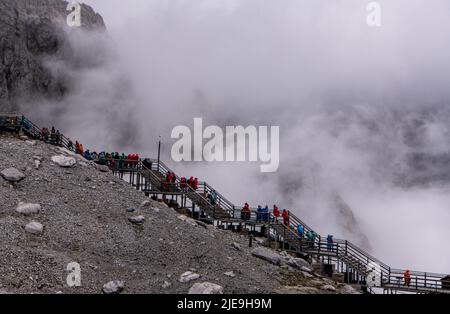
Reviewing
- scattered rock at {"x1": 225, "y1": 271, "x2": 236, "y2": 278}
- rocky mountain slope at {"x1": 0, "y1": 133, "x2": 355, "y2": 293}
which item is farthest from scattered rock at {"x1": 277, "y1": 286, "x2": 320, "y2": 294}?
scattered rock at {"x1": 225, "y1": 271, "x2": 236, "y2": 278}

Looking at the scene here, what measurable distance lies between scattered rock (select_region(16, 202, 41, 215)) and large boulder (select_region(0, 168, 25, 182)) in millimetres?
3236

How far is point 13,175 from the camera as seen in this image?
32094mm

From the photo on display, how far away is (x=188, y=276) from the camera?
25.0 metres

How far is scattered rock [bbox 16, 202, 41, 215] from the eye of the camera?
28.7 m

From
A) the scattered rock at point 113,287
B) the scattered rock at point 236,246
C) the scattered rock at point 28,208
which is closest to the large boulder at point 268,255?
the scattered rock at point 236,246

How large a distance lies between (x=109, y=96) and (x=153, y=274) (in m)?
70.2

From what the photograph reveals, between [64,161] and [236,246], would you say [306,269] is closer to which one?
[236,246]

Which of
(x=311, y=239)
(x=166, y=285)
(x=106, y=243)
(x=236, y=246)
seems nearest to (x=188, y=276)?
(x=166, y=285)

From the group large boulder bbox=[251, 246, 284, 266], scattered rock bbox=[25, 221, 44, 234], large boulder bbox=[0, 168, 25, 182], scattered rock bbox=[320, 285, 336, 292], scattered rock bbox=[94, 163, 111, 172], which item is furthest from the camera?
scattered rock bbox=[94, 163, 111, 172]

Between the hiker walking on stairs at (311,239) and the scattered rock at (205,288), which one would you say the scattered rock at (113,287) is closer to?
the scattered rock at (205,288)

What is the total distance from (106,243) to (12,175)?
29.6ft

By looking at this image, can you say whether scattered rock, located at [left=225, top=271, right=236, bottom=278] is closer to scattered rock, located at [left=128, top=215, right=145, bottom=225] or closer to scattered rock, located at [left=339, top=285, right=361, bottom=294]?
scattered rock, located at [left=339, top=285, right=361, bottom=294]

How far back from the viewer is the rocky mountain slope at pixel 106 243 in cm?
2389
